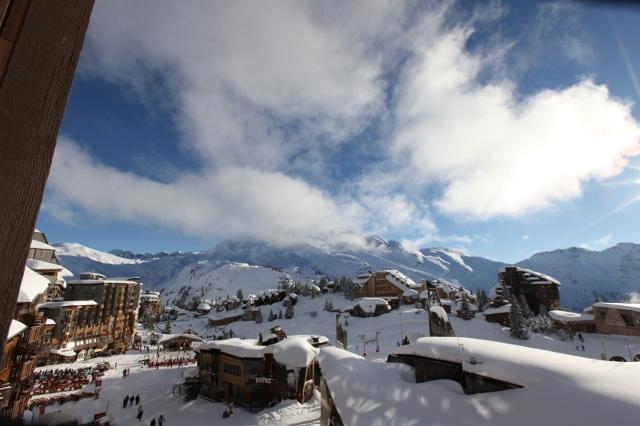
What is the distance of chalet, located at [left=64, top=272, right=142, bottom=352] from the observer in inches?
2815

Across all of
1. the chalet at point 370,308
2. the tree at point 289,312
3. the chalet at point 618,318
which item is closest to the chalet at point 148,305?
the tree at point 289,312

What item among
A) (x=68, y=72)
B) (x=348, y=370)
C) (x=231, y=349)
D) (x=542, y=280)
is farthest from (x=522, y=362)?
(x=542, y=280)

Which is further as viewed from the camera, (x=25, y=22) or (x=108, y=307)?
(x=108, y=307)

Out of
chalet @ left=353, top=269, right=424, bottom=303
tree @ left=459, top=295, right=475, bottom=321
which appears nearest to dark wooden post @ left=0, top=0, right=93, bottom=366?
tree @ left=459, top=295, right=475, bottom=321

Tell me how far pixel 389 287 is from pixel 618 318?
47991mm

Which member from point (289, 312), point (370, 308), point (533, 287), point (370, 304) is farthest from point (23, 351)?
point (533, 287)

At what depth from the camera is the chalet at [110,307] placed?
7150 cm

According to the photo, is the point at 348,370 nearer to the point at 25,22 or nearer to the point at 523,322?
the point at 25,22

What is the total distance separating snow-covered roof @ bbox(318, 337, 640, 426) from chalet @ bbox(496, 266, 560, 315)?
6978 centimetres

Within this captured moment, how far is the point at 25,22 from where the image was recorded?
63.6 inches

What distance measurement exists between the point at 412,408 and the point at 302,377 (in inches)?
1050

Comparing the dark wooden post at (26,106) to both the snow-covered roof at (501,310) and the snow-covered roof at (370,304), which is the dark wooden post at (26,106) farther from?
the snow-covered roof at (370,304)

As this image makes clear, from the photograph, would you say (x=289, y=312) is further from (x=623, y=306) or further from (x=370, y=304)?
(x=623, y=306)

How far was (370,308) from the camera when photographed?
74000mm
